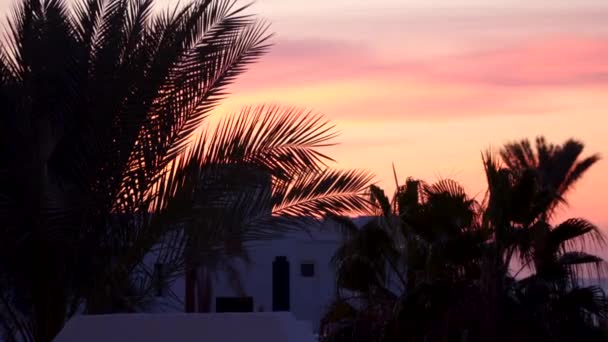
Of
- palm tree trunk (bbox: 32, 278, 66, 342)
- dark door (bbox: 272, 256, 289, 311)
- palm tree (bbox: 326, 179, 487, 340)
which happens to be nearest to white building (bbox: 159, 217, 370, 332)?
dark door (bbox: 272, 256, 289, 311)

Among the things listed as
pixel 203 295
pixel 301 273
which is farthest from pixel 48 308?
pixel 301 273

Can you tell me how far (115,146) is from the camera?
11156 mm

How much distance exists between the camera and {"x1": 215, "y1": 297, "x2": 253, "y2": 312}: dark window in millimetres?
36156

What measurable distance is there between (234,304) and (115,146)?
2617 centimetres

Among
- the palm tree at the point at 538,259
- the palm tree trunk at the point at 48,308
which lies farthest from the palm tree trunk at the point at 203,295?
the palm tree trunk at the point at 48,308

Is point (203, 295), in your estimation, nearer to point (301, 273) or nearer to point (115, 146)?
point (301, 273)

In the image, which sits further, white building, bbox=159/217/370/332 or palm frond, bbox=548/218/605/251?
white building, bbox=159/217/370/332

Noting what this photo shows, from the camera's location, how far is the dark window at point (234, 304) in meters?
36.2

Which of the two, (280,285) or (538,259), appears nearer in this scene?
(538,259)

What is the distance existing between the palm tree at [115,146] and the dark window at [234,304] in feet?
80.3

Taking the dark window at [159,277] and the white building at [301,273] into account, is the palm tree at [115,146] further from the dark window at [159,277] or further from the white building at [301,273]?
the white building at [301,273]

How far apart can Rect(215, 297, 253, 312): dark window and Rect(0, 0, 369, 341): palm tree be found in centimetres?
2446

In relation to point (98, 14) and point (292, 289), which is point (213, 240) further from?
point (292, 289)

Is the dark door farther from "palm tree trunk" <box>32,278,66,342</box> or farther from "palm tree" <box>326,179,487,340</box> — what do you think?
"palm tree trunk" <box>32,278,66,342</box>
